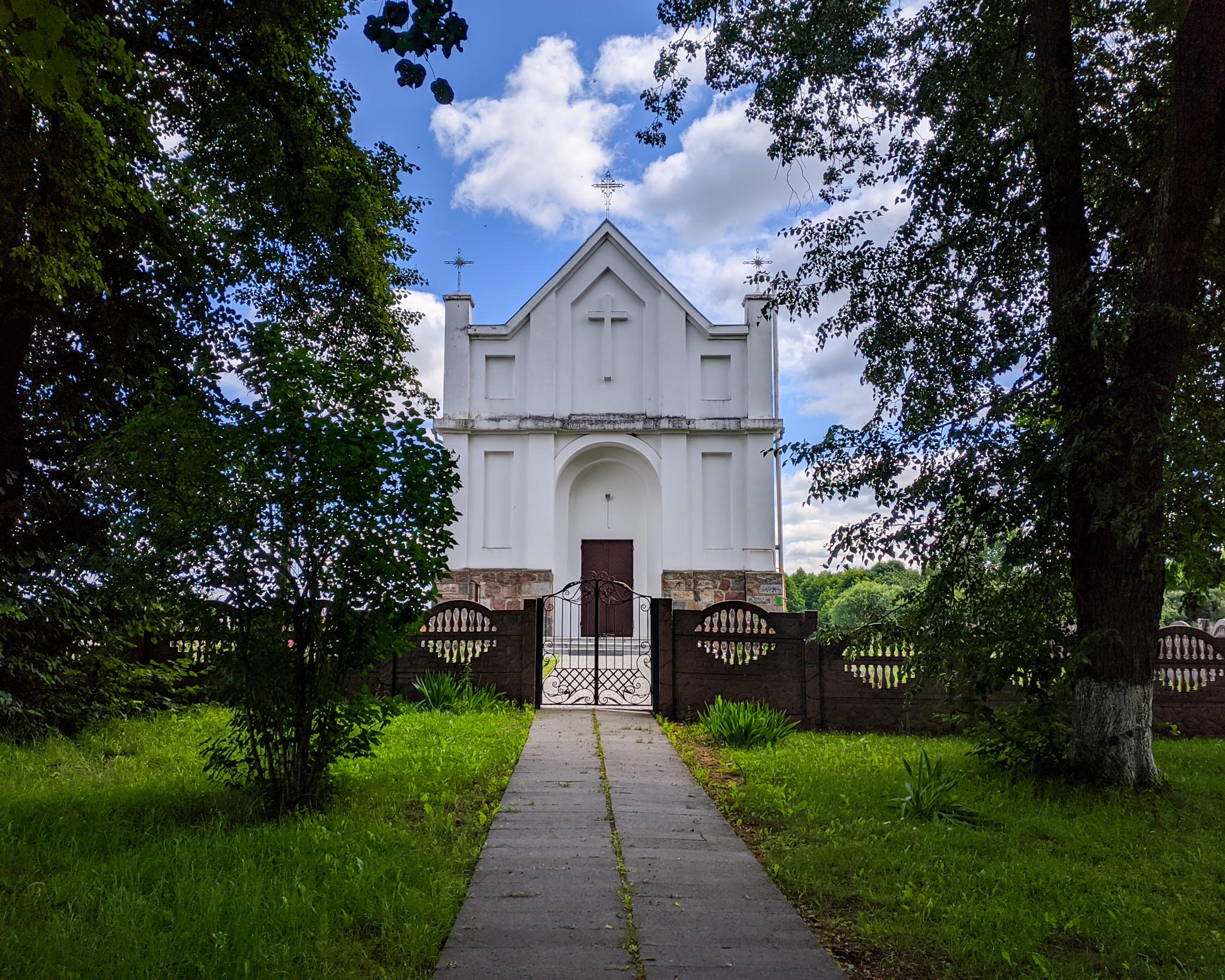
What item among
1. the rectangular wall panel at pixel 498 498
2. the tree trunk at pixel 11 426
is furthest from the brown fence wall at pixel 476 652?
the rectangular wall panel at pixel 498 498

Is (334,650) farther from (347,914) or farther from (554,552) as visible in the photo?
(554,552)

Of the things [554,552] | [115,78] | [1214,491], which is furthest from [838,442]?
[554,552]

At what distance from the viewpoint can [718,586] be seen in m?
19.9

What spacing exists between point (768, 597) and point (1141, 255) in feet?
44.0

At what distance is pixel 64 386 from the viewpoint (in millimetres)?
8750

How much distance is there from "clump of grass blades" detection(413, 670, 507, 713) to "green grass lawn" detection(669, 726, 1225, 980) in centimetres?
344

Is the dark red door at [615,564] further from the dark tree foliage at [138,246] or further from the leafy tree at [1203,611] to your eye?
the leafy tree at [1203,611]

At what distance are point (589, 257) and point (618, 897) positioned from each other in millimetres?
19696

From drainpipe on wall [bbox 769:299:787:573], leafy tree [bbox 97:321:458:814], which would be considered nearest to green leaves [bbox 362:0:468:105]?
leafy tree [bbox 97:321:458:814]

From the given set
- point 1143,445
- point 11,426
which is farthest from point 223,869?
point 1143,445

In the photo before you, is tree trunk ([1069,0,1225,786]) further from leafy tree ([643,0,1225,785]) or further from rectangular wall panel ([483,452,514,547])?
rectangular wall panel ([483,452,514,547])

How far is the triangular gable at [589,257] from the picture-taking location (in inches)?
844

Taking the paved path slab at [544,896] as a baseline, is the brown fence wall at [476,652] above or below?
above

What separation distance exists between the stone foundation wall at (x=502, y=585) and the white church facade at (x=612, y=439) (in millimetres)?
33
